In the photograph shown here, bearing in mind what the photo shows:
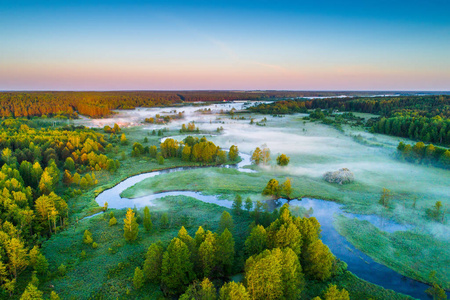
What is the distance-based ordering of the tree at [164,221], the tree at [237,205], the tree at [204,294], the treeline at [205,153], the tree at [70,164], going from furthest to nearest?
the treeline at [205,153] < the tree at [70,164] < the tree at [237,205] < the tree at [164,221] < the tree at [204,294]

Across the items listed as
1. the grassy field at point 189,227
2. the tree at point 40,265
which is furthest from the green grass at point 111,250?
the tree at point 40,265

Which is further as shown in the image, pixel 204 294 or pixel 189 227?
pixel 189 227

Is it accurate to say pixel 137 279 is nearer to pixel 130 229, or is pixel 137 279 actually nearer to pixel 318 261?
pixel 130 229

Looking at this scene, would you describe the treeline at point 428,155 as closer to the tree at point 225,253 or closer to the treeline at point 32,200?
the tree at point 225,253

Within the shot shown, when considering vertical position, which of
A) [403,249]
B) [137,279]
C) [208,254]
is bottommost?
[403,249]

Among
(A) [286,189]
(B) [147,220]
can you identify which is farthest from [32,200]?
(A) [286,189]

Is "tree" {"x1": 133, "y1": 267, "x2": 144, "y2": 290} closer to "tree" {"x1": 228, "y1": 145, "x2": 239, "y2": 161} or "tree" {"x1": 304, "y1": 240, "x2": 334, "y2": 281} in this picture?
"tree" {"x1": 304, "y1": 240, "x2": 334, "y2": 281}

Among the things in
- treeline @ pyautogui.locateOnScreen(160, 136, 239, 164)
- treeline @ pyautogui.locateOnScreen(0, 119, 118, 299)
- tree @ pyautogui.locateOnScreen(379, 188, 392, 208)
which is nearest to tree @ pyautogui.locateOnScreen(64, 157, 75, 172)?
treeline @ pyautogui.locateOnScreen(0, 119, 118, 299)
